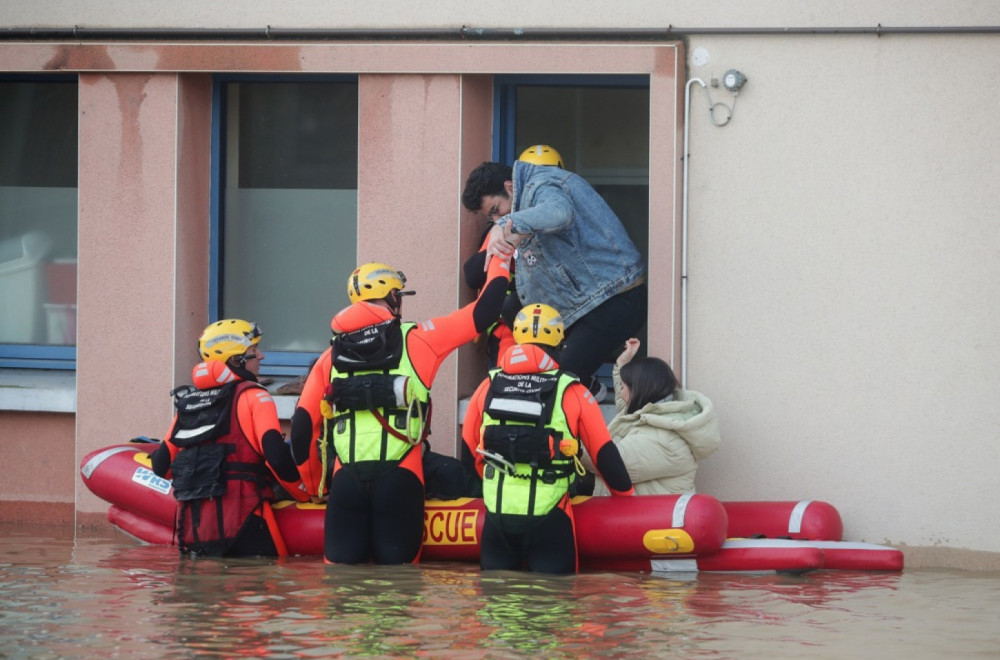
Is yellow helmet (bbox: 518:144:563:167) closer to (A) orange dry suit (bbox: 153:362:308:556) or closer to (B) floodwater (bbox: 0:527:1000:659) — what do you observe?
(A) orange dry suit (bbox: 153:362:308:556)

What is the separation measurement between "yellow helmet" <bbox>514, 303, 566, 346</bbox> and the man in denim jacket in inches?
27.5

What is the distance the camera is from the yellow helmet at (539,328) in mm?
7137

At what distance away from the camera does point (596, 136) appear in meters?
8.95

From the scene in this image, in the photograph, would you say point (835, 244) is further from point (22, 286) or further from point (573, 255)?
point (22, 286)

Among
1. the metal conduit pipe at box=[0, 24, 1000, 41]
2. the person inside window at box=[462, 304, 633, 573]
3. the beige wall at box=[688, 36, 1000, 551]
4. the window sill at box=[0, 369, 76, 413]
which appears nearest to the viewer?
the person inside window at box=[462, 304, 633, 573]

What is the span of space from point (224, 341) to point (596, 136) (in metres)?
2.72

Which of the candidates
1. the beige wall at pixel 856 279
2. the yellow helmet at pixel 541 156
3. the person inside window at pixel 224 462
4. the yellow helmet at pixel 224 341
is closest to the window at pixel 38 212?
the yellow helmet at pixel 224 341

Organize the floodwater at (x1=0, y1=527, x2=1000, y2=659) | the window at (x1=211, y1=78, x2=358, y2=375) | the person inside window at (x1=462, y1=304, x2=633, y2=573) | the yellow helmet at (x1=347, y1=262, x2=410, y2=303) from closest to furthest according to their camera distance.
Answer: the floodwater at (x1=0, y1=527, x2=1000, y2=659), the person inside window at (x1=462, y1=304, x2=633, y2=573), the yellow helmet at (x1=347, y1=262, x2=410, y2=303), the window at (x1=211, y1=78, x2=358, y2=375)

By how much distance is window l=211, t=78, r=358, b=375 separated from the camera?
30.0 ft

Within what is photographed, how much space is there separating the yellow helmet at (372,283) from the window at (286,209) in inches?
67.1

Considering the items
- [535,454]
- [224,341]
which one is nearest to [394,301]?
[224,341]

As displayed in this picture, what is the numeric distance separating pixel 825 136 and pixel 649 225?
1.08 m

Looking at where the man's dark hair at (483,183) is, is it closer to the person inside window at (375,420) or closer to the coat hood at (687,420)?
the person inside window at (375,420)

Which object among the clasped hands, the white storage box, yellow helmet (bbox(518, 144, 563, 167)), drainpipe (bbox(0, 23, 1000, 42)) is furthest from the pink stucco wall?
the clasped hands
